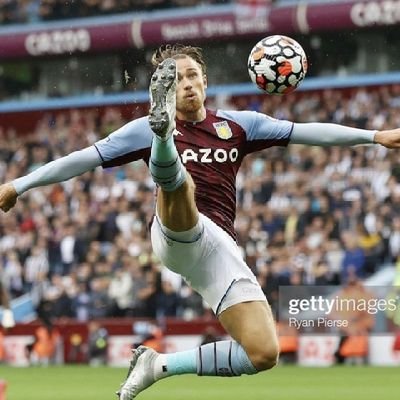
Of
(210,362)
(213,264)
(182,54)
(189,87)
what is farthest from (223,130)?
(210,362)

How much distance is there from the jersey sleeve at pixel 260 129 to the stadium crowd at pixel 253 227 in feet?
26.7

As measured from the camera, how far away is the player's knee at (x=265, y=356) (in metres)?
6.49

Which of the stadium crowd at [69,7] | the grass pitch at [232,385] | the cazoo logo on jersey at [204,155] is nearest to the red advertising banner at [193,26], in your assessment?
the stadium crowd at [69,7]

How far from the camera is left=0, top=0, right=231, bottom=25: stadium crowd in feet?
81.7

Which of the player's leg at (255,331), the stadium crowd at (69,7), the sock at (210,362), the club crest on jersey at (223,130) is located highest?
the stadium crowd at (69,7)

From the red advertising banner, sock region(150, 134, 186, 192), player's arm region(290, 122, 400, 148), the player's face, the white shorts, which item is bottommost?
the white shorts

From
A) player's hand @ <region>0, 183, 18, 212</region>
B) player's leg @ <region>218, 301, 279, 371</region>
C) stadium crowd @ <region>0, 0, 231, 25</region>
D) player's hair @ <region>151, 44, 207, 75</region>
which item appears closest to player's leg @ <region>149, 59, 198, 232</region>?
player's leg @ <region>218, 301, 279, 371</region>

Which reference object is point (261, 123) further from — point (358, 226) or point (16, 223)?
point (16, 223)

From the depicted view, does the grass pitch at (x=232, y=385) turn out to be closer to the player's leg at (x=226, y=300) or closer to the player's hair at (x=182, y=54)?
the player's leg at (x=226, y=300)

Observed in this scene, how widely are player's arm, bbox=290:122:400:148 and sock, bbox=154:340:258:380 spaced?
3.87ft

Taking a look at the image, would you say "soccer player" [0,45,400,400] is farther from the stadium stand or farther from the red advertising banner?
the red advertising banner

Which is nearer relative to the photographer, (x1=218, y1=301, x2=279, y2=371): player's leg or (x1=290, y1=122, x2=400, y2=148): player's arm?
(x1=218, y1=301, x2=279, y2=371): player's leg

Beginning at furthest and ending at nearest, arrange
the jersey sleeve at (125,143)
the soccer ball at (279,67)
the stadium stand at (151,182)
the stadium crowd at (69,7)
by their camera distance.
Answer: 1. the stadium crowd at (69,7)
2. the stadium stand at (151,182)
3. the soccer ball at (279,67)
4. the jersey sleeve at (125,143)

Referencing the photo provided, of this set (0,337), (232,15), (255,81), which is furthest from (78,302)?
(255,81)
